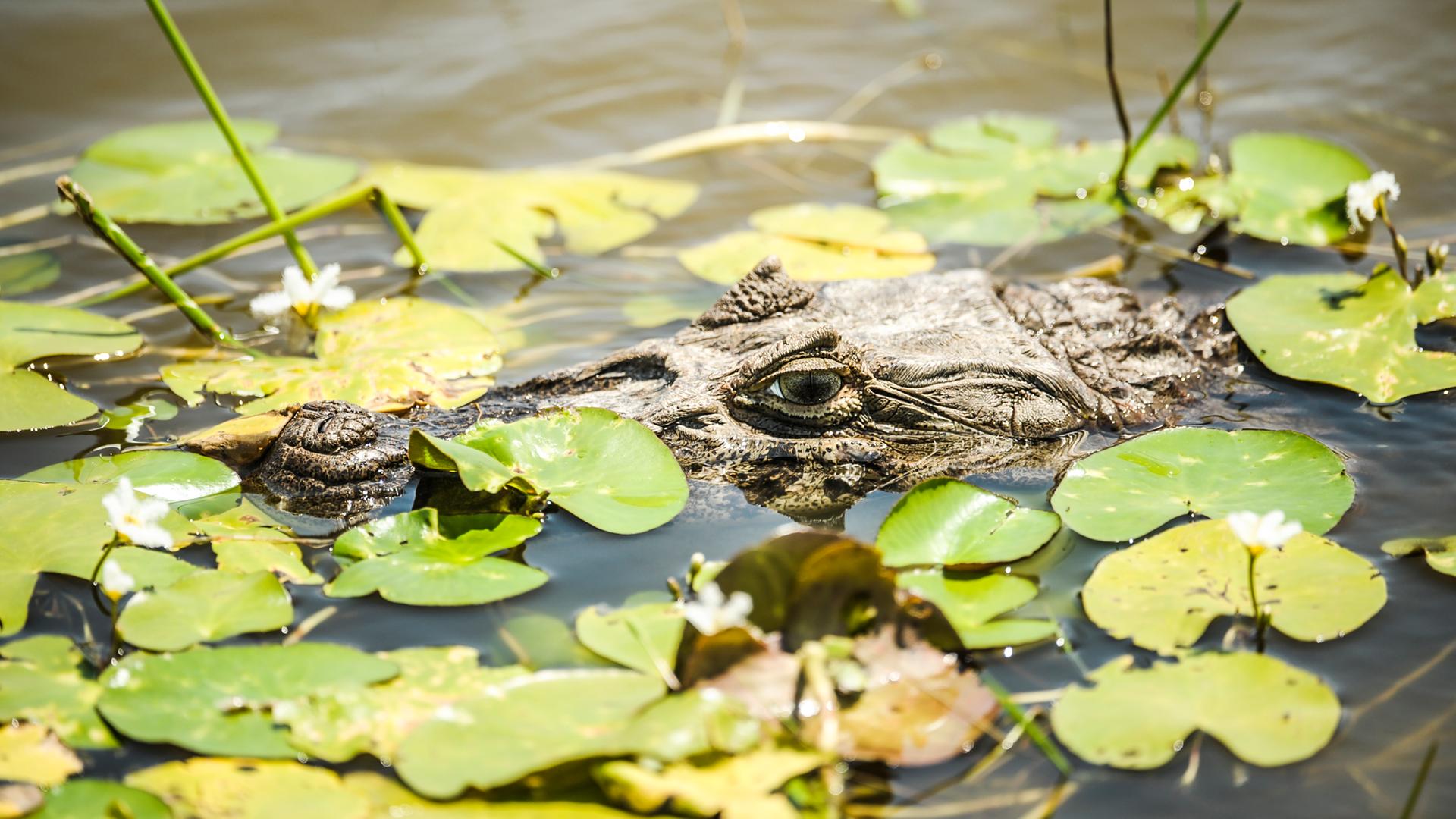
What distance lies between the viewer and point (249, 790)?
2383 mm

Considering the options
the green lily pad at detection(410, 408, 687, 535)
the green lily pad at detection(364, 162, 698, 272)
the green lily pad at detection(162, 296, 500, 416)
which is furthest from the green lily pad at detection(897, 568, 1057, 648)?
the green lily pad at detection(364, 162, 698, 272)

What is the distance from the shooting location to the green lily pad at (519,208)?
17.0ft

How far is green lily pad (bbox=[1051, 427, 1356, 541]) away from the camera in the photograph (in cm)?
324

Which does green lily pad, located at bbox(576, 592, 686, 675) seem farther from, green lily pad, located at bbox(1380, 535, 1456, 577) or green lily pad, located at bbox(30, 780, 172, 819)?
green lily pad, located at bbox(1380, 535, 1456, 577)

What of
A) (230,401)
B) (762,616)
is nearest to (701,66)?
(230,401)

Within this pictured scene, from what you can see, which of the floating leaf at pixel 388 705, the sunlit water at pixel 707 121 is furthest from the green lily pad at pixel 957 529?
the floating leaf at pixel 388 705

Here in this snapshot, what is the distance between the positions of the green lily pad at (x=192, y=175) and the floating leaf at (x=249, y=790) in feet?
11.4

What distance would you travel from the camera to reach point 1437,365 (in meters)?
3.93

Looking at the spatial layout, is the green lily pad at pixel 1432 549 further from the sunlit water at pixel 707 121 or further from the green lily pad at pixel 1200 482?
the green lily pad at pixel 1200 482

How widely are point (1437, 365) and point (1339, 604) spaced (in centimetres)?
148

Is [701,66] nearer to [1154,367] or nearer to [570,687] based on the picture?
[1154,367]

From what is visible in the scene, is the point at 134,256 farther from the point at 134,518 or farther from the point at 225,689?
the point at 225,689

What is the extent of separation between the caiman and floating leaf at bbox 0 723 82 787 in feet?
3.30

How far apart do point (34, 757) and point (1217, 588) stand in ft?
9.45
